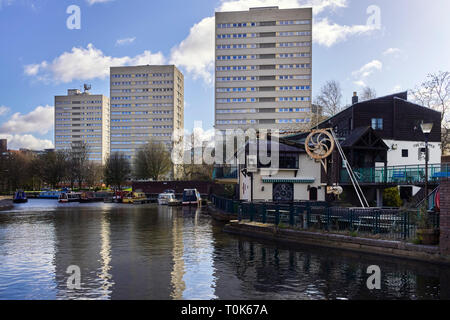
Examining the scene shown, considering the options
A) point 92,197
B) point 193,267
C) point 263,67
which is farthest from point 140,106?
point 193,267

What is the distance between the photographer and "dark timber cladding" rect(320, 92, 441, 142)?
39.6 meters

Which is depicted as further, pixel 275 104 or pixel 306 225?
pixel 275 104

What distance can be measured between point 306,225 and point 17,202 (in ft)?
217

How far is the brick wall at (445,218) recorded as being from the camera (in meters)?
14.5

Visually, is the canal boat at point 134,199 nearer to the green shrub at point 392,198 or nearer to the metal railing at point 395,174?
the metal railing at point 395,174

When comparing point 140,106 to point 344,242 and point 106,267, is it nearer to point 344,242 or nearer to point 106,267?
point 344,242

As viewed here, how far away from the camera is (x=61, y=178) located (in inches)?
4099

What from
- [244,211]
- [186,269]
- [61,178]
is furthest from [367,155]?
[61,178]

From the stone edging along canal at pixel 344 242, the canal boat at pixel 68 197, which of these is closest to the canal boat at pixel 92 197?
the canal boat at pixel 68 197

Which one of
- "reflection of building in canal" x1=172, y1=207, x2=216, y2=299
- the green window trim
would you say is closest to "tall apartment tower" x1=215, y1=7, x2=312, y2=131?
the green window trim

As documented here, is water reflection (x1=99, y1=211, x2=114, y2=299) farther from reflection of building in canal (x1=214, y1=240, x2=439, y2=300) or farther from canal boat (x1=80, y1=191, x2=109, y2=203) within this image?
canal boat (x1=80, y1=191, x2=109, y2=203)

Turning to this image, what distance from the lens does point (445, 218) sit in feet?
48.2

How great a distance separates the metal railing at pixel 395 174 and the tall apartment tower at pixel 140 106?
125006mm

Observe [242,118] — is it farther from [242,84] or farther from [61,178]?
[61,178]
